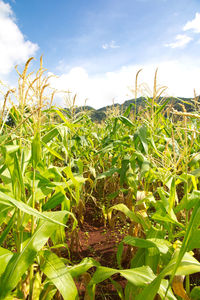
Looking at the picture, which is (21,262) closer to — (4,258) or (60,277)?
(4,258)

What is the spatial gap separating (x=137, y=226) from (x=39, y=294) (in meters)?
0.87

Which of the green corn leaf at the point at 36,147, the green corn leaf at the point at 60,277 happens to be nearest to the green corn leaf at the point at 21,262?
the green corn leaf at the point at 60,277

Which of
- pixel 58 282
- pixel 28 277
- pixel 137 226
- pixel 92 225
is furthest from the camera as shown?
pixel 92 225

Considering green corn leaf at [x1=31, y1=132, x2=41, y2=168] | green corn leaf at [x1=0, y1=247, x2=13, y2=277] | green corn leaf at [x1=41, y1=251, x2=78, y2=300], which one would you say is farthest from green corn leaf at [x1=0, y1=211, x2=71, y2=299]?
green corn leaf at [x1=31, y1=132, x2=41, y2=168]

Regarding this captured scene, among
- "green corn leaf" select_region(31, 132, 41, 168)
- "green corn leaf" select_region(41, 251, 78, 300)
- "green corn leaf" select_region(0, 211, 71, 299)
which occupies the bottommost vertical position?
"green corn leaf" select_region(41, 251, 78, 300)

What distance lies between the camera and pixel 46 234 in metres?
1.01

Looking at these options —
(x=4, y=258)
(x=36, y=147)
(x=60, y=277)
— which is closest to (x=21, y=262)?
(x=4, y=258)

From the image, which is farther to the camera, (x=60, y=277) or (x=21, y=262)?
(x=60, y=277)

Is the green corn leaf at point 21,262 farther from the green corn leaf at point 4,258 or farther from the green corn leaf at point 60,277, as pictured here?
the green corn leaf at point 60,277

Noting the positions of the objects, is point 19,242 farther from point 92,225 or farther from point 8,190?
point 92,225

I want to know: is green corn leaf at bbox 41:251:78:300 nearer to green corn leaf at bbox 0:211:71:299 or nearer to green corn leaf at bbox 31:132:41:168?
green corn leaf at bbox 0:211:71:299

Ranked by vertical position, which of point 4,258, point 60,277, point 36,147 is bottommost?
point 60,277

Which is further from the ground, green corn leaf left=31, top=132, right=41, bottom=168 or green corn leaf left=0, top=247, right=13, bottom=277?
green corn leaf left=31, top=132, right=41, bottom=168

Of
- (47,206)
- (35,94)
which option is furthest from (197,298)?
(35,94)
